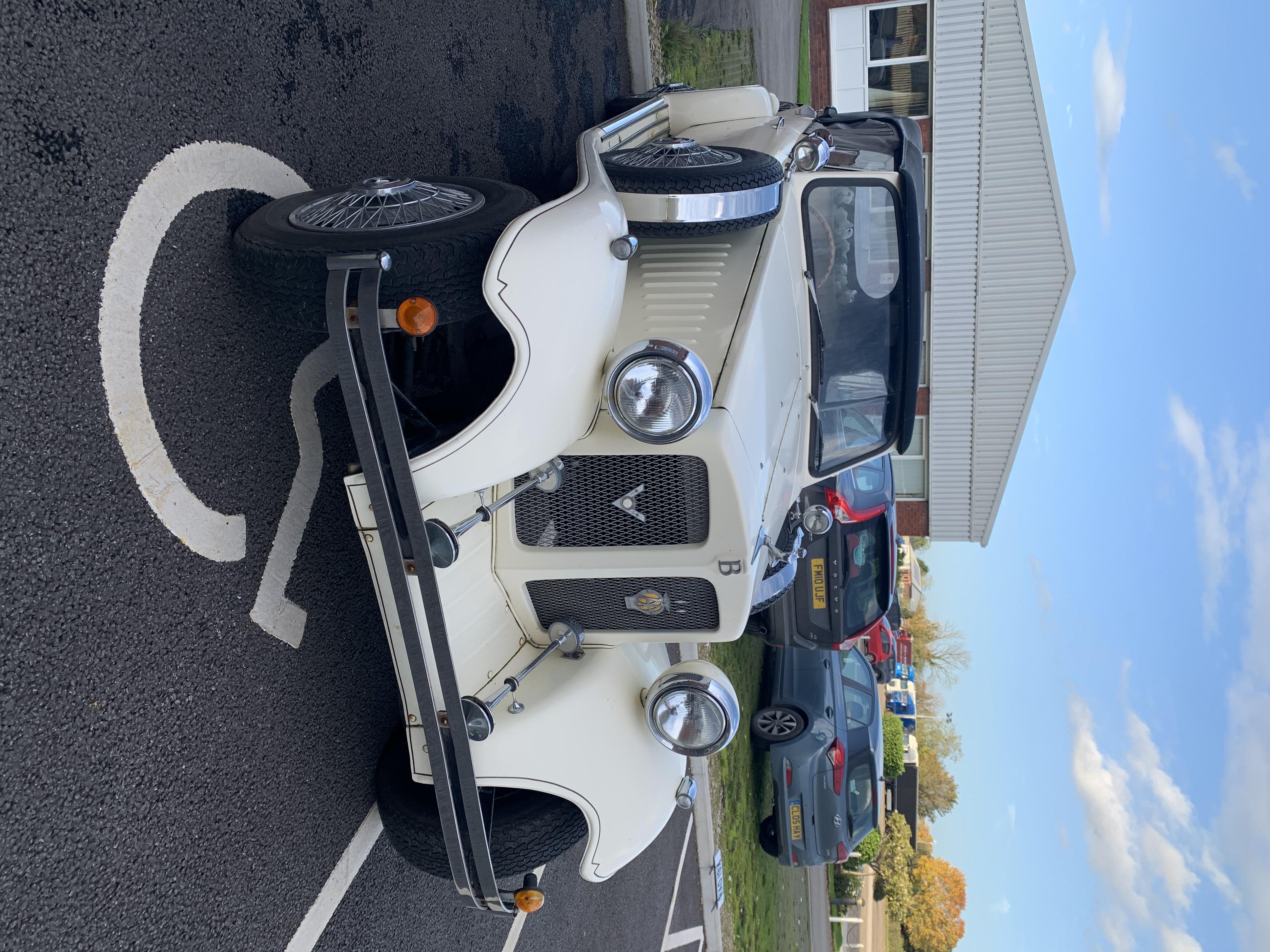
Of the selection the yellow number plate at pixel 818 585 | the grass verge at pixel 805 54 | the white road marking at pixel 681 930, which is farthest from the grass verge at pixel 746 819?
the grass verge at pixel 805 54

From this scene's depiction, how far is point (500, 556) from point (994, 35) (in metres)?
11.9

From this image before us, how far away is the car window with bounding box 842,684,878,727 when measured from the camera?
8.92 meters

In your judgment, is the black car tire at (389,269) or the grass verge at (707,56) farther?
the grass verge at (707,56)

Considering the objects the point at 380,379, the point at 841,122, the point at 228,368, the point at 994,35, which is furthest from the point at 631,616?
the point at 994,35

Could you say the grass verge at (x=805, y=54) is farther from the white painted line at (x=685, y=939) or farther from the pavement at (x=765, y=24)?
the white painted line at (x=685, y=939)

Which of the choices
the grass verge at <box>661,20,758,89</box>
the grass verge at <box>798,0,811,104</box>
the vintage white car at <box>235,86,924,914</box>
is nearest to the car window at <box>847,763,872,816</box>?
the vintage white car at <box>235,86,924,914</box>

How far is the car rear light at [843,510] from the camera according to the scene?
7523 mm

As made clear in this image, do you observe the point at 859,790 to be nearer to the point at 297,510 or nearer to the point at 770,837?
the point at 770,837

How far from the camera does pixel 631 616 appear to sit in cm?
362

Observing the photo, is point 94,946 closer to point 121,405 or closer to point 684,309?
point 121,405

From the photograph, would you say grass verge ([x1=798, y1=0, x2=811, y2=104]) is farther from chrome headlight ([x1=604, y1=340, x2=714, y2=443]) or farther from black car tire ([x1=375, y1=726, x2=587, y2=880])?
black car tire ([x1=375, y1=726, x2=587, y2=880])

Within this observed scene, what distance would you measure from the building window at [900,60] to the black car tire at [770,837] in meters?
10.1

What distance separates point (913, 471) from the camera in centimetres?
1490

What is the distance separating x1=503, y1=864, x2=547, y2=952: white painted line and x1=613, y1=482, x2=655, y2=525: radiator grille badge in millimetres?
2453
